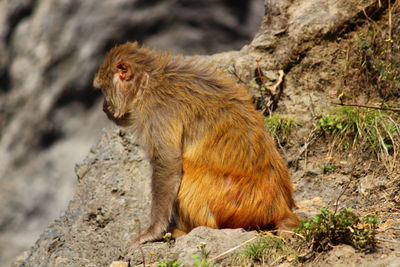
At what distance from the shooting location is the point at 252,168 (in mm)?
5133

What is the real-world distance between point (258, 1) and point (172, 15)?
170 centimetres

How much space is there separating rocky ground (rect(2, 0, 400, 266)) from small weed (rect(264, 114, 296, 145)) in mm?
74

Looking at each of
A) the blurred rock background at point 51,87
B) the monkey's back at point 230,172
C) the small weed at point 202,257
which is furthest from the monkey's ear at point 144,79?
the blurred rock background at point 51,87

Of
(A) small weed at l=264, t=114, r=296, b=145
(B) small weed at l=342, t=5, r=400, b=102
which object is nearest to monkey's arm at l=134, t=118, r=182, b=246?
(A) small weed at l=264, t=114, r=296, b=145

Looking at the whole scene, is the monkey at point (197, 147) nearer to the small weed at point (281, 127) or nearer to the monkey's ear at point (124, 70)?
the monkey's ear at point (124, 70)

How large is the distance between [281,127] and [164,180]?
6.27 ft

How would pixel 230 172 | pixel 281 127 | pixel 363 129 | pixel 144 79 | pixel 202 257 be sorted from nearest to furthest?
pixel 202 257 < pixel 230 172 < pixel 144 79 < pixel 363 129 < pixel 281 127

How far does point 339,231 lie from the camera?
14.4 feet

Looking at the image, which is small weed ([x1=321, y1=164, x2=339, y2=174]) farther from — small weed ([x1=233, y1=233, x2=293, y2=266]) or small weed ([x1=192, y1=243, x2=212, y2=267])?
small weed ([x1=192, y1=243, x2=212, y2=267])

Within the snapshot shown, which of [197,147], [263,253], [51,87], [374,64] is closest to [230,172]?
[197,147]

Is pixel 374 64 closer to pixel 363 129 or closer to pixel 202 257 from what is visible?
pixel 363 129

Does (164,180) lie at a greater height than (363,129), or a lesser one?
greater

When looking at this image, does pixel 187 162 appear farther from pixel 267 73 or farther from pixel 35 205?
pixel 35 205

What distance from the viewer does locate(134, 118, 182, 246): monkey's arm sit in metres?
5.27
